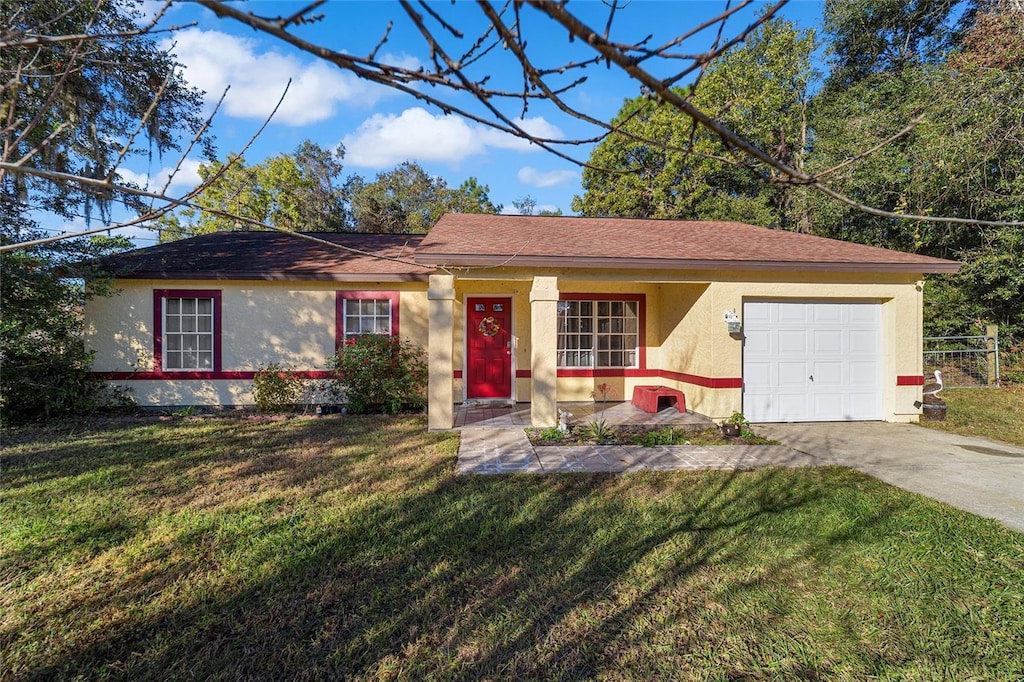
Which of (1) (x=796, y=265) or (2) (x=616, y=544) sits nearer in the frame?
(2) (x=616, y=544)

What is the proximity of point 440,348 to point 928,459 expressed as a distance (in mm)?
6604

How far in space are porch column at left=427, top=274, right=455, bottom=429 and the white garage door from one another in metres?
4.98

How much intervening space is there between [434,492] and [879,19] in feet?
76.3

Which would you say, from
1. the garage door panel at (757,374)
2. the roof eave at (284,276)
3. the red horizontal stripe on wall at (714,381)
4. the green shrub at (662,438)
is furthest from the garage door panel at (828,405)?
the roof eave at (284,276)

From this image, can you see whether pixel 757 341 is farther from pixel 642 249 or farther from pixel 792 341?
pixel 642 249

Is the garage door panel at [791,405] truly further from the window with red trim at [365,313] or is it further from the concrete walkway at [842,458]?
the window with red trim at [365,313]

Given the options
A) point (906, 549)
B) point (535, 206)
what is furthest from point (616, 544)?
Answer: point (535, 206)

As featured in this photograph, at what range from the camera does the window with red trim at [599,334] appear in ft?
32.0

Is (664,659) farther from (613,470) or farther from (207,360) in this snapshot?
(207,360)

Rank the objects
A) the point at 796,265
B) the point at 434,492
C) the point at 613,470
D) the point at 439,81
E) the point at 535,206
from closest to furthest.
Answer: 1. the point at 439,81
2. the point at 434,492
3. the point at 613,470
4. the point at 796,265
5. the point at 535,206

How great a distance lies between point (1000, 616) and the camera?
2.80 meters

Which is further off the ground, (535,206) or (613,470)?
(535,206)

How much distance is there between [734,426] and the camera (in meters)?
6.88

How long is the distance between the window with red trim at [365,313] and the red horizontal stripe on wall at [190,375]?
824 mm
